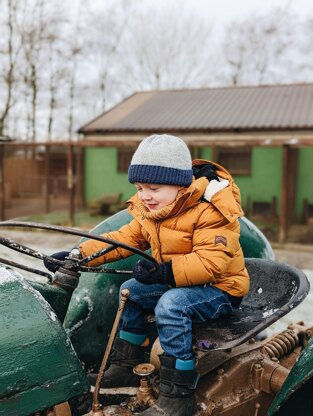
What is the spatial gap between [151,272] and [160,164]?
0.41 m

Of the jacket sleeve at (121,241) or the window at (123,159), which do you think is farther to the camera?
the window at (123,159)

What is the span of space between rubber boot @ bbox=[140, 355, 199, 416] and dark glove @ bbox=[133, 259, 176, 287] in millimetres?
282

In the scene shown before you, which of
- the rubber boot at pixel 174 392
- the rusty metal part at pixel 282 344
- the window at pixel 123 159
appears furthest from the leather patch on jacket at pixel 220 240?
the window at pixel 123 159

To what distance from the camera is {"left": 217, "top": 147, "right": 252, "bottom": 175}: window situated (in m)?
12.7

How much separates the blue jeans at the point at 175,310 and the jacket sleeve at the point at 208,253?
0.19ft

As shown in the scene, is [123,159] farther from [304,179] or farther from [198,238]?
[198,238]

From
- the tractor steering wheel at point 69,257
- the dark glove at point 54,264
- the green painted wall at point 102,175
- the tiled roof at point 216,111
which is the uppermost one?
the tiled roof at point 216,111

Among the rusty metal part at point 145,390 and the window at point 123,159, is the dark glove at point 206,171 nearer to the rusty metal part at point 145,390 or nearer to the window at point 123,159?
the rusty metal part at point 145,390

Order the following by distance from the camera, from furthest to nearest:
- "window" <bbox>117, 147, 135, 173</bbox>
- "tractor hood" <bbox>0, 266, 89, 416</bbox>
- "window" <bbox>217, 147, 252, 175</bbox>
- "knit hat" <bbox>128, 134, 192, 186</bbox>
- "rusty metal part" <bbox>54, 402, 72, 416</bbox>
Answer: "window" <bbox>117, 147, 135, 173</bbox>
"window" <bbox>217, 147, 252, 175</bbox>
"knit hat" <bbox>128, 134, 192, 186</bbox>
"rusty metal part" <bbox>54, 402, 72, 416</bbox>
"tractor hood" <bbox>0, 266, 89, 416</bbox>

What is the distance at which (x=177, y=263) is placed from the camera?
1.75 meters

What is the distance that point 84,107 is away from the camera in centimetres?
2655

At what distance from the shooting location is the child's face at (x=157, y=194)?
74.5 inches

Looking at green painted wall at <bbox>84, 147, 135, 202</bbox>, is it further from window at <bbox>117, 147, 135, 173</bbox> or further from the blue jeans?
the blue jeans

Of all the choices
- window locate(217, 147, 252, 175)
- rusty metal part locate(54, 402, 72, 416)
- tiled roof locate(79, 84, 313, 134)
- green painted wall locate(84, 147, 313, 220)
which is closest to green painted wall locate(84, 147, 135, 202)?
green painted wall locate(84, 147, 313, 220)
